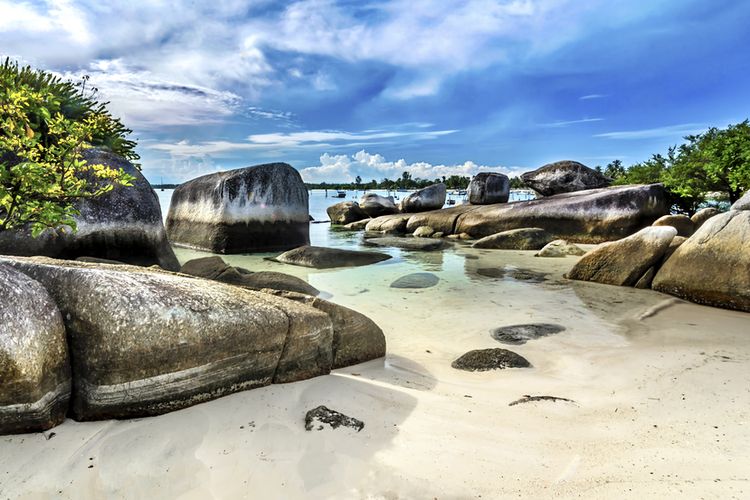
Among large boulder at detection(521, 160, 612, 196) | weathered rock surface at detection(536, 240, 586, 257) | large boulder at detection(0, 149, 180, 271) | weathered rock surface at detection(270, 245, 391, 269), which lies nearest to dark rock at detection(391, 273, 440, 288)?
weathered rock surface at detection(270, 245, 391, 269)

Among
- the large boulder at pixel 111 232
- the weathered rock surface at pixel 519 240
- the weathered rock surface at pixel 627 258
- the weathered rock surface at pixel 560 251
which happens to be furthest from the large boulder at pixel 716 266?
the large boulder at pixel 111 232

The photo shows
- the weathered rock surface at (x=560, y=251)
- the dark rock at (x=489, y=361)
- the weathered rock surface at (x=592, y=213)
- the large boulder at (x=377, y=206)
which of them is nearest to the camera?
the dark rock at (x=489, y=361)

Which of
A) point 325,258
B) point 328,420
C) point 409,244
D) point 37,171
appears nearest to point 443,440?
point 328,420

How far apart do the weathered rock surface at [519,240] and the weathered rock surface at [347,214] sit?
15030 millimetres

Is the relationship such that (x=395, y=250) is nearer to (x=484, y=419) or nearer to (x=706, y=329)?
(x=706, y=329)

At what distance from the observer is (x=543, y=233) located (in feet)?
51.0

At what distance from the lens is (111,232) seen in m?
7.64

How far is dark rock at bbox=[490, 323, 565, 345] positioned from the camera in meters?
5.25

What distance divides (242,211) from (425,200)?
14852 mm

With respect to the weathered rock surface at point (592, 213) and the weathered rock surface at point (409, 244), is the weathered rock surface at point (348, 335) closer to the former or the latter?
the weathered rock surface at point (409, 244)

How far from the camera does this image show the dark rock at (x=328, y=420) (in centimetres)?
273

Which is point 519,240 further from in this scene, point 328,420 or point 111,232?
point 328,420

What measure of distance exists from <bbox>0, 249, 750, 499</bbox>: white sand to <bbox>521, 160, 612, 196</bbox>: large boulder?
1739cm

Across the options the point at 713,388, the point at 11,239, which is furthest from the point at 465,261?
the point at 11,239
